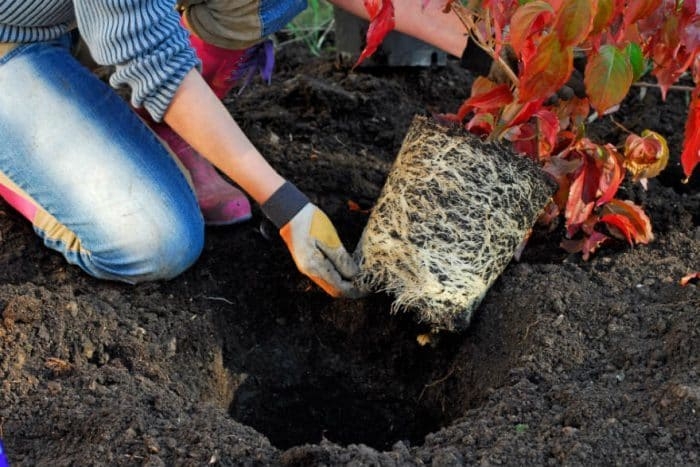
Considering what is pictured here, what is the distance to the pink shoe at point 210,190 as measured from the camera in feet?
7.66

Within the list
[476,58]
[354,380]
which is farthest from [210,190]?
[476,58]

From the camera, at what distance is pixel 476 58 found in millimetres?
2199

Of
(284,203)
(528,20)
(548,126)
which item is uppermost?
(528,20)

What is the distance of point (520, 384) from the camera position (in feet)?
5.64

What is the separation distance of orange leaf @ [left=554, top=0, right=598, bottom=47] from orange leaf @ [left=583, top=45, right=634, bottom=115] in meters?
0.11

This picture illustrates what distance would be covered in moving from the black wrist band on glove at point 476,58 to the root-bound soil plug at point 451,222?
1.16 feet

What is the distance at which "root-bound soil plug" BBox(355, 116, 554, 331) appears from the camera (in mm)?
1871

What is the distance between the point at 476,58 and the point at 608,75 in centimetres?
69

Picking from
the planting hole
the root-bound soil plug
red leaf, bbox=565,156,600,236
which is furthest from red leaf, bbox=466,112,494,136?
the planting hole

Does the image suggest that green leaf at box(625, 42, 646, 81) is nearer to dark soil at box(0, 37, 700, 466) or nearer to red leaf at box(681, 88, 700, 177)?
red leaf at box(681, 88, 700, 177)

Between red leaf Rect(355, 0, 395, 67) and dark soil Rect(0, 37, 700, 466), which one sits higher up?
red leaf Rect(355, 0, 395, 67)

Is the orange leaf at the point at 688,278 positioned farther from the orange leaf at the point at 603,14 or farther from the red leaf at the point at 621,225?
the orange leaf at the point at 603,14

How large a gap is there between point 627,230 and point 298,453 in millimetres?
1029

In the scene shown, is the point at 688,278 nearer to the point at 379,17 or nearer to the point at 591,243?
the point at 591,243
